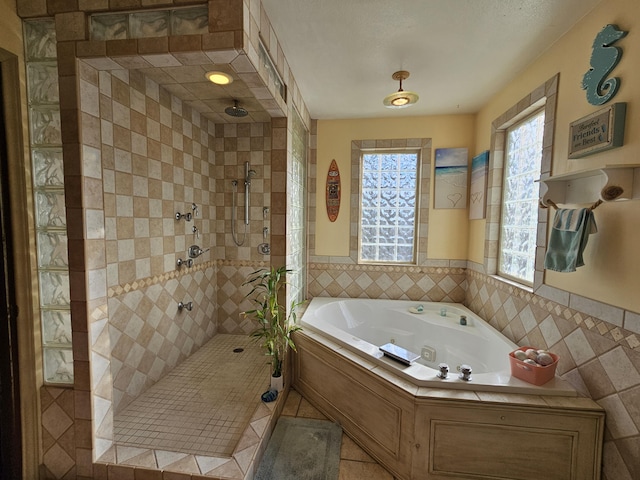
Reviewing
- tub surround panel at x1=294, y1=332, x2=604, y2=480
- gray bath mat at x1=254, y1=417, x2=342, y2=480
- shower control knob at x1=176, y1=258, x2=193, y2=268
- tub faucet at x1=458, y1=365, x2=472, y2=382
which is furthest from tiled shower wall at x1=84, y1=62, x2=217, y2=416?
tub faucet at x1=458, y1=365, x2=472, y2=382

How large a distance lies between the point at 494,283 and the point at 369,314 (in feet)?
4.06

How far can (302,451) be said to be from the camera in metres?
1.76

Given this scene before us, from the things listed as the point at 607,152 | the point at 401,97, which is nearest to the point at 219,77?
the point at 401,97

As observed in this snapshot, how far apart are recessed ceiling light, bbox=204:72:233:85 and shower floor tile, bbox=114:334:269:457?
2405 millimetres

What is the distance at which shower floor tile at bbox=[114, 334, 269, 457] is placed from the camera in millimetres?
1694

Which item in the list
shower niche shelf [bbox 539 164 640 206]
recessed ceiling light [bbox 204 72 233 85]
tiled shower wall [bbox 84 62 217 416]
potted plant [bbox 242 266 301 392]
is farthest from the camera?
potted plant [bbox 242 266 301 392]

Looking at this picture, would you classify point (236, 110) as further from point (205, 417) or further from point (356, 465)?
point (356, 465)

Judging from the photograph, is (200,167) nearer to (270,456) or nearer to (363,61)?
(363,61)

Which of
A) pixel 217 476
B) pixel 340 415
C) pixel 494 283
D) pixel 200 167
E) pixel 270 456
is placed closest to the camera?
pixel 217 476

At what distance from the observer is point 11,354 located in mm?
1417

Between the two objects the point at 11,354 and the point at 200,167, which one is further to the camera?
the point at 200,167

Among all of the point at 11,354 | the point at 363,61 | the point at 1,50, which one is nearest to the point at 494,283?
the point at 363,61

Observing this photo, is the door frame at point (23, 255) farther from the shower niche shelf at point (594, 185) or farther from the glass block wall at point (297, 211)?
the shower niche shelf at point (594, 185)

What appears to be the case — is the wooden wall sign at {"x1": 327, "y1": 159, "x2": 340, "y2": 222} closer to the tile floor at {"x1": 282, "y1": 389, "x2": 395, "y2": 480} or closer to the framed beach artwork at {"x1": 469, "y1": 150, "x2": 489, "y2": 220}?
the framed beach artwork at {"x1": 469, "y1": 150, "x2": 489, "y2": 220}
